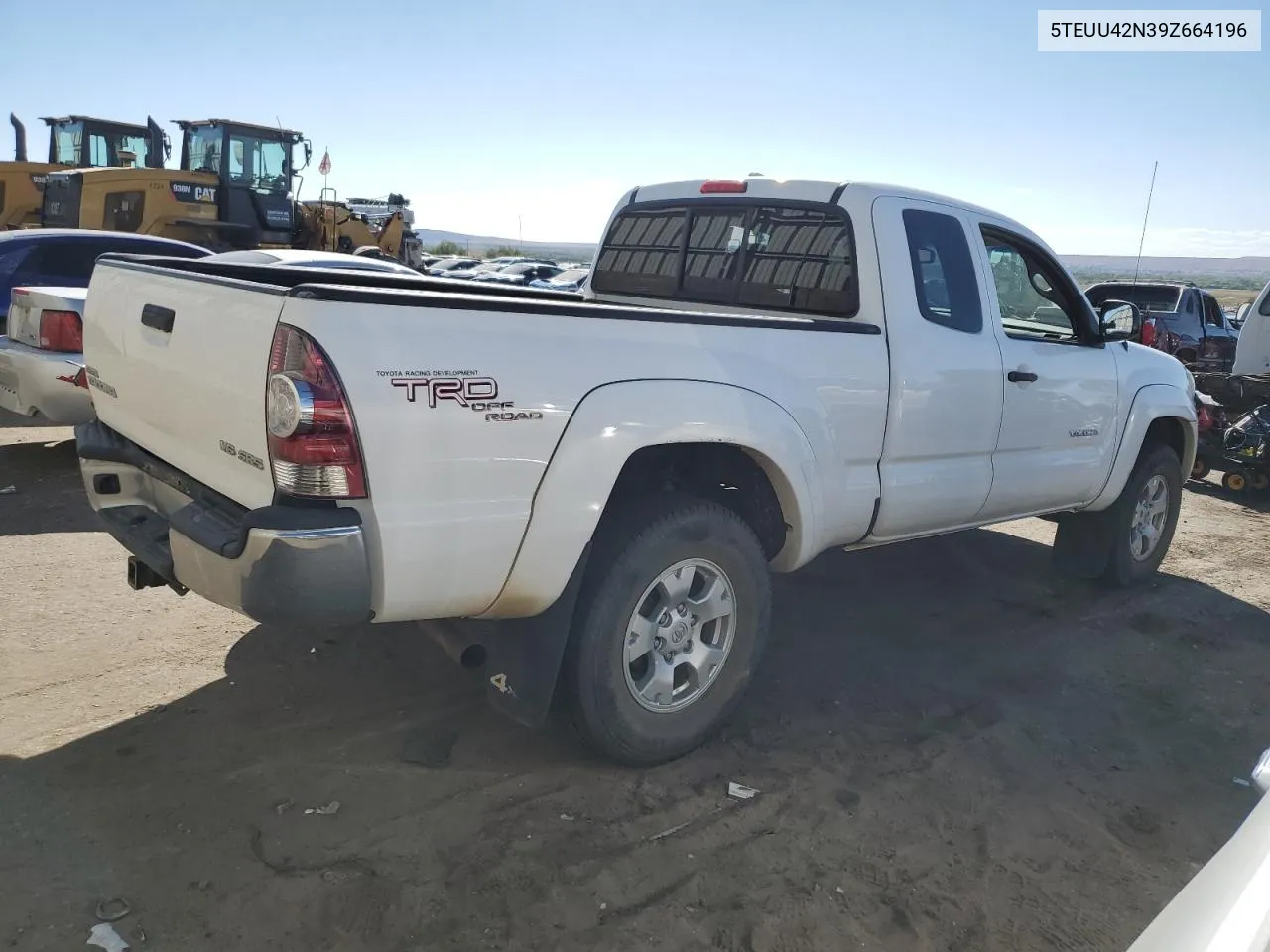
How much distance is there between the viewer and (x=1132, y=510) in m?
5.93

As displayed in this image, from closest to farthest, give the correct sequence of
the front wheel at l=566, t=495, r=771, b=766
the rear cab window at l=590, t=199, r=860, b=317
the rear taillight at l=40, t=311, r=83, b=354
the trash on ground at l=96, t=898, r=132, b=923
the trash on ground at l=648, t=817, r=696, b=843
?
the trash on ground at l=96, t=898, r=132, b=923 → the trash on ground at l=648, t=817, r=696, b=843 → the front wheel at l=566, t=495, r=771, b=766 → the rear cab window at l=590, t=199, r=860, b=317 → the rear taillight at l=40, t=311, r=83, b=354

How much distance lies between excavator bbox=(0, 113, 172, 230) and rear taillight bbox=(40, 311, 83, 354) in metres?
11.6

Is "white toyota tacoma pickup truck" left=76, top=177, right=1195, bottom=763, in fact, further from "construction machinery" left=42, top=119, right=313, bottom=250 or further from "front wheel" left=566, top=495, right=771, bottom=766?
"construction machinery" left=42, top=119, right=313, bottom=250

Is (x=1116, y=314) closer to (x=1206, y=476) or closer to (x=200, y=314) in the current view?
(x=200, y=314)

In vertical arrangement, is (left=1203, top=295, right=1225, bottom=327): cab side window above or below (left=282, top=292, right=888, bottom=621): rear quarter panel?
above

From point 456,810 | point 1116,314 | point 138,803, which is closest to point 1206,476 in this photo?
point 1116,314

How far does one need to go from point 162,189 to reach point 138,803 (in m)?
14.6

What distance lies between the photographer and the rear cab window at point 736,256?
430cm

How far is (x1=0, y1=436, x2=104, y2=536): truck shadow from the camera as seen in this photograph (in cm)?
605

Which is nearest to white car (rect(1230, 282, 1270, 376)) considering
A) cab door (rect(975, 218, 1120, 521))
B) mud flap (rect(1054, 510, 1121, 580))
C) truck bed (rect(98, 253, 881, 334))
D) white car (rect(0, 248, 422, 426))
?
mud flap (rect(1054, 510, 1121, 580))

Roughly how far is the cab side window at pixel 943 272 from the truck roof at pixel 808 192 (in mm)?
105

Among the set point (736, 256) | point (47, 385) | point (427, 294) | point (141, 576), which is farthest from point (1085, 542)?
point (47, 385)

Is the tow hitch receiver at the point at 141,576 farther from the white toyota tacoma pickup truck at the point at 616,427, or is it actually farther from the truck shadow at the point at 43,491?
the truck shadow at the point at 43,491

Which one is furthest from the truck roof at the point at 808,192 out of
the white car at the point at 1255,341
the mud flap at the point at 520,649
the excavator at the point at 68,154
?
the excavator at the point at 68,154
